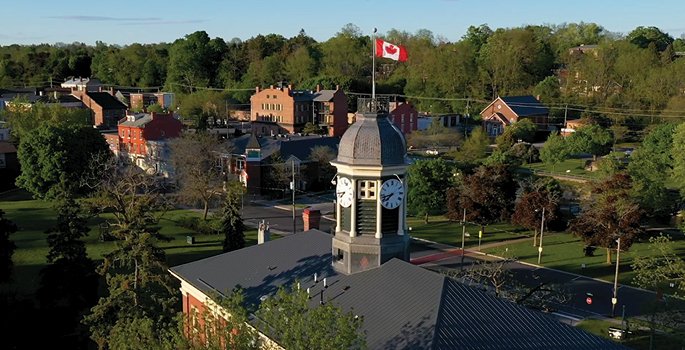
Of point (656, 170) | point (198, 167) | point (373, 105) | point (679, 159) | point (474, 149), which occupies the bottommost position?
point (198, 167)

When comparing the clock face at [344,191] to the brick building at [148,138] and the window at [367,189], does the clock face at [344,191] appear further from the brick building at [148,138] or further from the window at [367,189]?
the brick building at [148,138]

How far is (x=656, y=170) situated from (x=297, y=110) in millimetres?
54273

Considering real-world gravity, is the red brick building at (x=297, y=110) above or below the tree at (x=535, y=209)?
above

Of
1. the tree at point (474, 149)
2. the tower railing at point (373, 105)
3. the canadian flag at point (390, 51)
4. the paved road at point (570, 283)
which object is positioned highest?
the canadian flag at point (390, 51)

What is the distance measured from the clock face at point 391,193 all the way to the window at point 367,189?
343 millimetres

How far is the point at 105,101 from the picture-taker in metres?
111

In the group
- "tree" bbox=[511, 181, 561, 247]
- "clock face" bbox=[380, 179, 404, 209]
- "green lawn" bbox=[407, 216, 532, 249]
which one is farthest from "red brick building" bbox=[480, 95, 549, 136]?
"clock face" bbox=[380, 179, 404, 209]

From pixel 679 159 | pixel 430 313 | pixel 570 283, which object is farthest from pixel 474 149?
pixel 430 313

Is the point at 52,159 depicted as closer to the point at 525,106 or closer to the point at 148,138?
the point at 148,138

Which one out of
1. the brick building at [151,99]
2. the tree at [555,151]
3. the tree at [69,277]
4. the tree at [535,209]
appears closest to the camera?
the tree at [69,277]

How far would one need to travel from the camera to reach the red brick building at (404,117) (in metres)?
93.0

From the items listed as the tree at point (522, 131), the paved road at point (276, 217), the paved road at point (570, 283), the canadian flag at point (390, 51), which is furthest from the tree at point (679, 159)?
the canadian flag at point (390, 51)

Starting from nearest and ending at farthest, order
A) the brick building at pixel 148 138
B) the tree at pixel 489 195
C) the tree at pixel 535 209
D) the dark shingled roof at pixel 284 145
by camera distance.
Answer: the tree at pixel 535 209 < the tree at pixel 489 195 < the dark shingled roof at pixel 284 145 < the brick building at pixel 148 138

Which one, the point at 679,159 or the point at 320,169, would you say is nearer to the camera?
the point at 679,159
